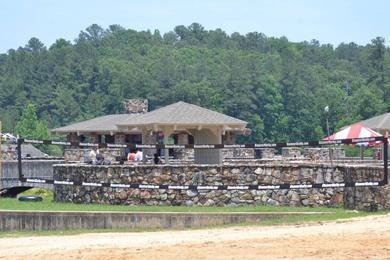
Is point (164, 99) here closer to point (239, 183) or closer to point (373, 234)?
point (239, 183)

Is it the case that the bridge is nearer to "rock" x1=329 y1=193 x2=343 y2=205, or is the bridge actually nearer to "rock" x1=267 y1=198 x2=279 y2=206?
"rock" x1=267 y1=198 x2=279 y2=206

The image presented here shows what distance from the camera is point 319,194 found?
98.5 ft

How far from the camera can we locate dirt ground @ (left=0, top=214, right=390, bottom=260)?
18641 mm

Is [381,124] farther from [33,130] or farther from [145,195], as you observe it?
[33,130]

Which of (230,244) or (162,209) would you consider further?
(162,209)

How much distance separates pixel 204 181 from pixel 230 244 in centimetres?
1263

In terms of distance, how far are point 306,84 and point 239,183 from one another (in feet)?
390

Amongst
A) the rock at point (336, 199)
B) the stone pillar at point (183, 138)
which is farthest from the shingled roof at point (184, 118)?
the stone pillar at point (183, 138)

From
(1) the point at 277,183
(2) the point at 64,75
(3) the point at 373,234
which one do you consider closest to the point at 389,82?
(2) the point at 64,75

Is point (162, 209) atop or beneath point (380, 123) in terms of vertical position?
beneath

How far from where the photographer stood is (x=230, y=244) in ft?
65.7

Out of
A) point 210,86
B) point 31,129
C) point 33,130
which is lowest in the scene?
point 33,130

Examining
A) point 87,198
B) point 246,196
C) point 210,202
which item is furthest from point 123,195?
point 246,196

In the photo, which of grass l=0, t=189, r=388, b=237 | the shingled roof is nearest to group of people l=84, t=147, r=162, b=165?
the shingled roof
